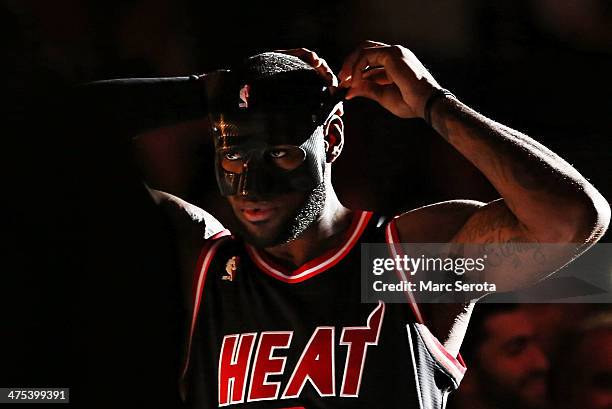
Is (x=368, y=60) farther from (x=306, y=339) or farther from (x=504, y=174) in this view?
(x=306, y=339)

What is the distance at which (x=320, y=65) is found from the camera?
210 cm

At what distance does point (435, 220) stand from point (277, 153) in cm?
39

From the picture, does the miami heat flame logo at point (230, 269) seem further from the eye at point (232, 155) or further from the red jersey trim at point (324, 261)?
the eye at point (232, 155)

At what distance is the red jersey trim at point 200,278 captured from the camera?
2.16 m

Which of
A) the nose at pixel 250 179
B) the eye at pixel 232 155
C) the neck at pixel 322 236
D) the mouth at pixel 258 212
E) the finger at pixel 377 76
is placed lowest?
the neck at pixel 322 236

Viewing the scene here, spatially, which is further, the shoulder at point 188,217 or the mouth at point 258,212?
the shoulder at point 188,217

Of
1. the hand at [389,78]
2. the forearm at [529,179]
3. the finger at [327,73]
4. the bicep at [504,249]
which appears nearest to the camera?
the forearm at [529,179]

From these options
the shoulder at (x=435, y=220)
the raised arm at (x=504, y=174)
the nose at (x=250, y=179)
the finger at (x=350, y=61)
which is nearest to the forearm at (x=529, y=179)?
the raised arm at (x=504, y=174)

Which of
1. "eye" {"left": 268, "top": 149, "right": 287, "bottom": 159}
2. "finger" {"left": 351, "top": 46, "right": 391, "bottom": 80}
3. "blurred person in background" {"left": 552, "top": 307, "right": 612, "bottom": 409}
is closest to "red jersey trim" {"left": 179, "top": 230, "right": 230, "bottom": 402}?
"eye" {"left": 268, "top": 149, "right": 287, "bottom": 159}

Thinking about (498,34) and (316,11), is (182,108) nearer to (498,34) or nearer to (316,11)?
(316,11)

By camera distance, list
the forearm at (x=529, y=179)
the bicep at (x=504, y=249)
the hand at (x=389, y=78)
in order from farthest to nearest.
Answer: the hand at (x=389, y=78), the bicep at (x=504, y=249), the forearm at (x=529, y=179)

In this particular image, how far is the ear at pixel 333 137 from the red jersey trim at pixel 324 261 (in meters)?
0.15

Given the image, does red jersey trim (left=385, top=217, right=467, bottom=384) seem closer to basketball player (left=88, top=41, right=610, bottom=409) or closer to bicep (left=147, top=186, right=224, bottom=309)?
Result: basketball player (left=88, top=41, right=610, bottom=409)

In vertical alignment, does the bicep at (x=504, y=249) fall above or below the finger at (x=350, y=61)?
below
